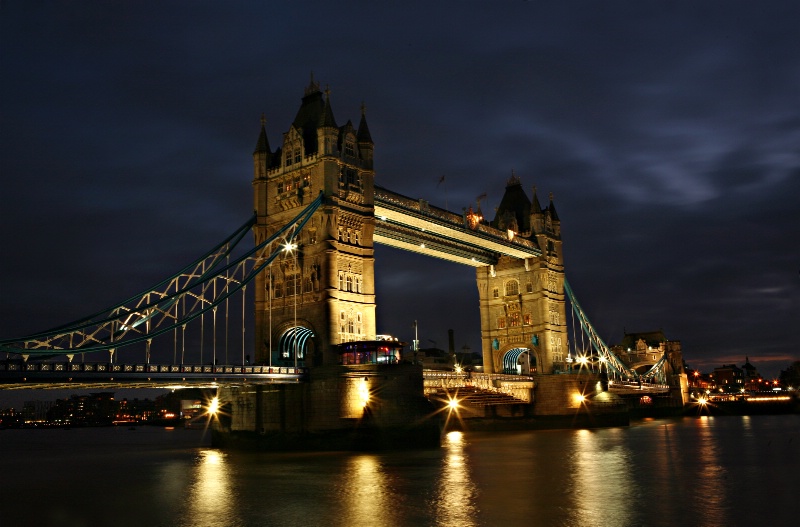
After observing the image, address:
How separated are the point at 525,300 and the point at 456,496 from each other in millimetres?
61405

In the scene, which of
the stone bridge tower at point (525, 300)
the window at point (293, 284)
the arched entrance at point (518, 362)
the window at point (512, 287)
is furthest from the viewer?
the arched entrance at point (518, 362)

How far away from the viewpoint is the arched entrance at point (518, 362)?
92162mm

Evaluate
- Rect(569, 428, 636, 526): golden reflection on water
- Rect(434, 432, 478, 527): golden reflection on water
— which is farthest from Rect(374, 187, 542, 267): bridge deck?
Rect(434, 432, 478, 527): golden reflection on water

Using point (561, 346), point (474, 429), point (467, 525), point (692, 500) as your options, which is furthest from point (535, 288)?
point (467, 525)

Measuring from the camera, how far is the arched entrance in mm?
92162

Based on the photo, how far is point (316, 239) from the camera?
58312mm

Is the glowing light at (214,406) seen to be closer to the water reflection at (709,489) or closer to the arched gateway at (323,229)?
the arched gateway at (323,229)

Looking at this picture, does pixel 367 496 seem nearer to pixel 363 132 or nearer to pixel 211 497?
pixel 211 497

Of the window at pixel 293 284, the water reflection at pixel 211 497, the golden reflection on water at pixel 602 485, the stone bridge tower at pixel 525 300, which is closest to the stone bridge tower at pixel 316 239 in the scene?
the window at pixel 293 284

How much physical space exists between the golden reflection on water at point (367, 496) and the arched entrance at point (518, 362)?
175ft

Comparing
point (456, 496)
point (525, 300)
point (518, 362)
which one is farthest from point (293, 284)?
point (518, 362)

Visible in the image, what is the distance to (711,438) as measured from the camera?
2621 inches

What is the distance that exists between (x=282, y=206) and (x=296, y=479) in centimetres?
2971

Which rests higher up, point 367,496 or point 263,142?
point 263,142
